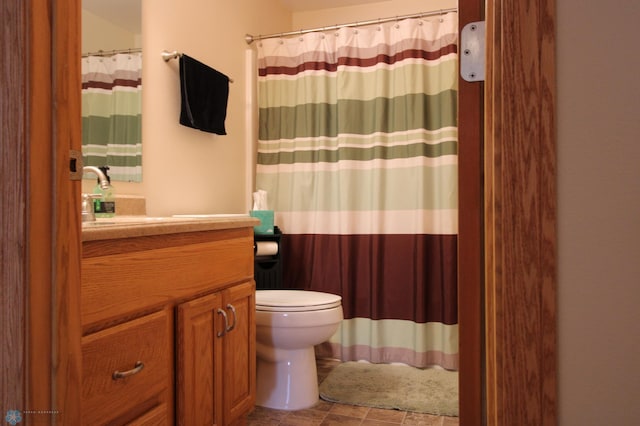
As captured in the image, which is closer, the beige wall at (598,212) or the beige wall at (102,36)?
the beige wall at (598,212)

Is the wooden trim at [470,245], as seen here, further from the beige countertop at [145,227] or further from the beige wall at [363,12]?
the beige wall at [363,12]

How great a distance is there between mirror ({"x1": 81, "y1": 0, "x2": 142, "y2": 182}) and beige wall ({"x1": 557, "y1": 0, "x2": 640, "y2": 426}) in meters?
1.65

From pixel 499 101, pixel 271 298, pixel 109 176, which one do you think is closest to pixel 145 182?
pixel 109 176

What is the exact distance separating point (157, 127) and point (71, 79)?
4.50ft

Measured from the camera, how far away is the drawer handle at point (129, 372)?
105 centimetres

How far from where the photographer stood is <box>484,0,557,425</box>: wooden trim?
455 millimetres

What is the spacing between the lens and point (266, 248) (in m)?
2.39

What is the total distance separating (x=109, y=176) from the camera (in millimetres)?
1759

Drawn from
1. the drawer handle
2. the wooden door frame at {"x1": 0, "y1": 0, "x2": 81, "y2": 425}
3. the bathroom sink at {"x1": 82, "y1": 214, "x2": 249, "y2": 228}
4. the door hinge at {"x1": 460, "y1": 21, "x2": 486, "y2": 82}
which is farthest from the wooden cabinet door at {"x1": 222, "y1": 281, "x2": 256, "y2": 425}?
the door hinge at {"x1": 460, "y1": 21, "x2": 486, "y2": 82}

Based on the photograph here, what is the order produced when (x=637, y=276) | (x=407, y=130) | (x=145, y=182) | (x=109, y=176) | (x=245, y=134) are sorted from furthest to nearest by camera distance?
(x=245, y=134)
(x=407, y=130)
(x=145, y=182)
(x=109, y=176)
(x=637, y=276)

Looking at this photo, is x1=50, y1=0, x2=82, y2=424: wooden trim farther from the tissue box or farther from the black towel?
the tissue box

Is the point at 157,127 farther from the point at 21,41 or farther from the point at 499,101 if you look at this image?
the point at 499,101

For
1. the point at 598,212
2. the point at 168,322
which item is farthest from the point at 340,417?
the point at 598,212

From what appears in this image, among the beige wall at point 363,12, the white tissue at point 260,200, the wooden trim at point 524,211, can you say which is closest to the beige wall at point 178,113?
the white tissue at point 260,200
